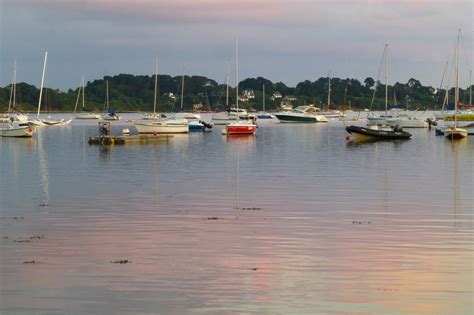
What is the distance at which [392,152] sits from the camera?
7769 cm

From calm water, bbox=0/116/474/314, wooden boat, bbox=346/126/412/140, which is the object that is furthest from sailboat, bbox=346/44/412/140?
calm water, bbox=0/116/474/314

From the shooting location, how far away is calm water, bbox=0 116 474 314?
61.9ft

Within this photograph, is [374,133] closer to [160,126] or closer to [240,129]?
[240,129]

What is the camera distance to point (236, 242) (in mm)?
26078

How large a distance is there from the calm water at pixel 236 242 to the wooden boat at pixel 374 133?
45098 mm

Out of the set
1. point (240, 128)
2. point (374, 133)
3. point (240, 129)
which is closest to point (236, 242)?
point (374, 133)

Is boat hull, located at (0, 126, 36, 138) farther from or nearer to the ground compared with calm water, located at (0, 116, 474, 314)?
farther from the ground

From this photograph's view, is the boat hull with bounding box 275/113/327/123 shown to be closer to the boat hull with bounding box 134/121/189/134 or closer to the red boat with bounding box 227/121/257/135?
→ the red boat with bounding box 227/121/257/135

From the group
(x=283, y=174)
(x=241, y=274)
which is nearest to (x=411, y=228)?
(x=241, y=274)

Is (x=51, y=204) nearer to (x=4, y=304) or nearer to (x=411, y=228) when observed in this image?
(x=411, y=228)

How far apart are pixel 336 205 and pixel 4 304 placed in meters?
19.0

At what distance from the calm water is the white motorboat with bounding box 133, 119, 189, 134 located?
52.8 meters

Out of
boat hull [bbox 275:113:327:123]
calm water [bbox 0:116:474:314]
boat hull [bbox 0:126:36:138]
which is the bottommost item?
calm water [bbox 0:116:474:314]

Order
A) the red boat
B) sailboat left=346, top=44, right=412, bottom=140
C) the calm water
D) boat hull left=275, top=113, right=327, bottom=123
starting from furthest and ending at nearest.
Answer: boat hull left=275, top=113, right=327, bottom=123 → the red boat → sailboat left=346, top=44, right=412, bottom=140 → the calm water
